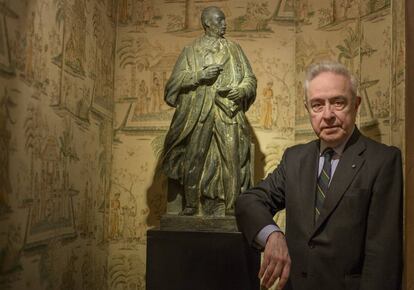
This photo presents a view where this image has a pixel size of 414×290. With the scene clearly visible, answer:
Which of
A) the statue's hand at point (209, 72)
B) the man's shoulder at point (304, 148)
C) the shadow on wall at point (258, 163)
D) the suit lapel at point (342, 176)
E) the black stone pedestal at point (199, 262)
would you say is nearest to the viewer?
the suit lapel at point (342, 176)

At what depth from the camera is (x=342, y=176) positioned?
1.74 m

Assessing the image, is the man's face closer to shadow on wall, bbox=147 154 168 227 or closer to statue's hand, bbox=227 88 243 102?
statue's hand, bbox=227 88 243 102

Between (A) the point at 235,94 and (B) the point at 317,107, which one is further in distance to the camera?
(A) the point at 235,94

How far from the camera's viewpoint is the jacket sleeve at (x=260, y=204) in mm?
1800

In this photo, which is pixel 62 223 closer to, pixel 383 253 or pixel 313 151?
pixel 313 151

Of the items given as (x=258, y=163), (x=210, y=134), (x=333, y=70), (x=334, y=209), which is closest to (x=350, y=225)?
(x=334, y=209)

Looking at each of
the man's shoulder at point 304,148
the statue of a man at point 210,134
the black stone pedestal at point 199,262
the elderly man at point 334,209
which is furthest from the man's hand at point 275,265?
the statue of a man at point 210,134

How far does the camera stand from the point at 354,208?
1.67 m

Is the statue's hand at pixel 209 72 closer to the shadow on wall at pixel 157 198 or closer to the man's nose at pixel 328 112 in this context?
the shadow on wall at pixel 157 198

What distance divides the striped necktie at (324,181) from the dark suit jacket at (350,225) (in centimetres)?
2

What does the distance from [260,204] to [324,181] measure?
0.24 m

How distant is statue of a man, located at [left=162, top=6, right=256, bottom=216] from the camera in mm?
3205

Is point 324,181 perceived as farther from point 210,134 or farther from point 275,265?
point 210,134

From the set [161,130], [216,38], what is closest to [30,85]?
[216,38]
